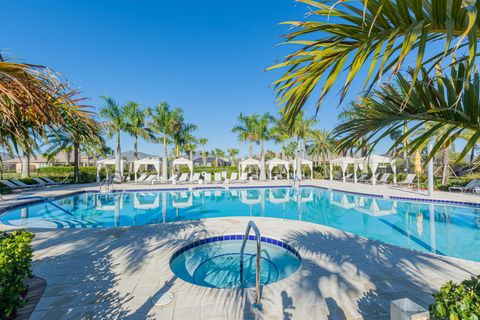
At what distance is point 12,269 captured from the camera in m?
2.31

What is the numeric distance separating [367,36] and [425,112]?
0.91m

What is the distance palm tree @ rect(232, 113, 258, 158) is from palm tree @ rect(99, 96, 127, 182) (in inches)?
420

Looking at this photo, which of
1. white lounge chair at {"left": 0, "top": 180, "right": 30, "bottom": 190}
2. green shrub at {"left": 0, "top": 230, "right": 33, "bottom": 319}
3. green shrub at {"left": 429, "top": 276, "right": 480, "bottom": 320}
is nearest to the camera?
green shrub at {"left": 429, "top": 276, "right": 480, "bottom": 320}

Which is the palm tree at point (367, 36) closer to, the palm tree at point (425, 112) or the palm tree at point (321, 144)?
the palm tree at point (425, 112)

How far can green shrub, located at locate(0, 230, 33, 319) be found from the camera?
195 cm

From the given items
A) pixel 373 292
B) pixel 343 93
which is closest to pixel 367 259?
pixel 373 292

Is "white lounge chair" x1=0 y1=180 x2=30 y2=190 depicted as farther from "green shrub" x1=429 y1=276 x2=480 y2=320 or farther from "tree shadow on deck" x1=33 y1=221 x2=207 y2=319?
"green shrub" x1=429 y1=276 x2=480 y2=320

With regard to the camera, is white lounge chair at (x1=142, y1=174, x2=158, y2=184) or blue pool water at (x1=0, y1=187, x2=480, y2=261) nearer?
blue pool water at (x1=0, y1=187, x2=480, y2=261)

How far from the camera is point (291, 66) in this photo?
5.25ft

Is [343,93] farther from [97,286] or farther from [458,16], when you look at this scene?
[97,286]

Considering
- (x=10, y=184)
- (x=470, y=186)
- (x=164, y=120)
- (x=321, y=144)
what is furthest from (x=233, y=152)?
(x=470, y=186)

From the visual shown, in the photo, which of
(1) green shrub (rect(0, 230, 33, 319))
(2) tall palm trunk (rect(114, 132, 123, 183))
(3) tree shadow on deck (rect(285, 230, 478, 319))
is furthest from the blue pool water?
(1) green shrub (rect(0, 230, 33, 319))

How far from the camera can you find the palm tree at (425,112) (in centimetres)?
160

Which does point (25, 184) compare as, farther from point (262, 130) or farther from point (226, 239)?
point (262, 130)
